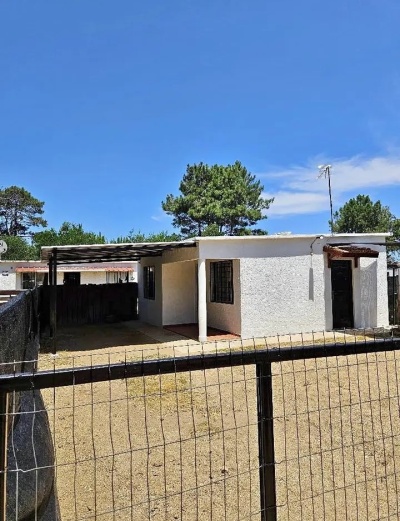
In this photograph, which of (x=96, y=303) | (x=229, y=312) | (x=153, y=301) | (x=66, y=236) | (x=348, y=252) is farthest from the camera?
(x=66, y=236)

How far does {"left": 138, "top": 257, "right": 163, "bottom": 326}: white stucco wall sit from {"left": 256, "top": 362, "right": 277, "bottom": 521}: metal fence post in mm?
14708

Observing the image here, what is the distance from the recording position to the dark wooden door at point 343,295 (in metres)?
14.8

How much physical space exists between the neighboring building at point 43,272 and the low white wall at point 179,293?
12831 mm

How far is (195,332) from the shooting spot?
14484 millimetres

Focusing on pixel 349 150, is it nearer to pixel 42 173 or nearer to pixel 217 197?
pixel 217 197

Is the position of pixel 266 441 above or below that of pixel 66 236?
below

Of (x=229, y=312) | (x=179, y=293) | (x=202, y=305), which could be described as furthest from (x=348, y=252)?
(x=179, y=293)

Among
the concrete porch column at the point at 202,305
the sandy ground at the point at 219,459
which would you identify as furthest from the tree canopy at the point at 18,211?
the sandy ground at the point at 219,459

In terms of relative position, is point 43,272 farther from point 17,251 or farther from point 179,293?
point 179,293

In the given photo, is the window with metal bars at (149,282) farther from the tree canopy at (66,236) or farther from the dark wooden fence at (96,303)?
the tree canopy at (66,236)

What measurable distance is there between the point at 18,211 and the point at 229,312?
47.3m

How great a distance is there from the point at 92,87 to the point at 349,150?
2887 centimetres

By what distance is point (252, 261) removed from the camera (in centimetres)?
1330

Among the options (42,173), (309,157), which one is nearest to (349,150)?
(309,157)
